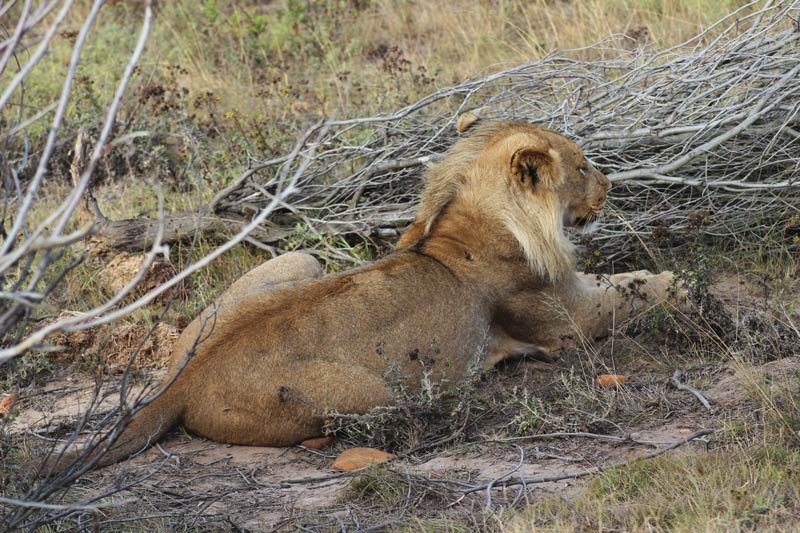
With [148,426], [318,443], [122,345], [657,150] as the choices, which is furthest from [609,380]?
[122,345]

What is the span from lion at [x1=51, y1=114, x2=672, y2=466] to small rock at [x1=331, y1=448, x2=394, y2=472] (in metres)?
0.22

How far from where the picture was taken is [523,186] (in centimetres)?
508

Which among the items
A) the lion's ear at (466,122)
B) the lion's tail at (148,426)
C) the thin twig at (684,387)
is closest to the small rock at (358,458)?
the lion's tail at (148,426)

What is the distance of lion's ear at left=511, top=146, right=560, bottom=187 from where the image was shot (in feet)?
16.4

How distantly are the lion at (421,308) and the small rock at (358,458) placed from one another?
0.72 ft

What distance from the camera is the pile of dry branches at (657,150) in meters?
5.83

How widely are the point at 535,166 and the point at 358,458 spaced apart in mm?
1835

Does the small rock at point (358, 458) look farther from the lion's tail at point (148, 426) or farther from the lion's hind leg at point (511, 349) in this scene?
the lion's hind leg at point (511, 349)

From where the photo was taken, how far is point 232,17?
Result: 1013 cm

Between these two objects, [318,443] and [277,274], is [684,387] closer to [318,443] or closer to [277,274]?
[318,443]

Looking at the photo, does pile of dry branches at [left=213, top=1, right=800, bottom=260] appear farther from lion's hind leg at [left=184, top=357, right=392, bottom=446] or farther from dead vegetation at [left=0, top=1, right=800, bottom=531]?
lion's hind leg at [left=184, top=357, right=392, bottom=446]

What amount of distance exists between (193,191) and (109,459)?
3663 mm

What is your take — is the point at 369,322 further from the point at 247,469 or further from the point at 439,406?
the point at 247,469

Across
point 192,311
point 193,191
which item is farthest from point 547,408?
point 193,191
